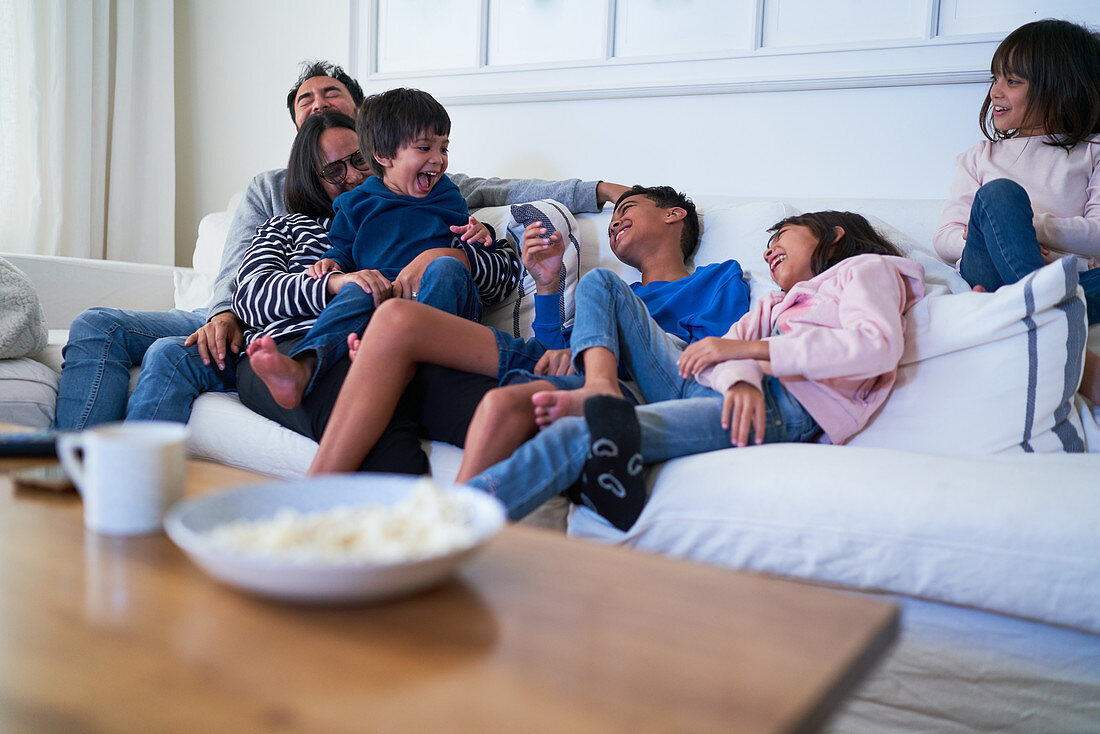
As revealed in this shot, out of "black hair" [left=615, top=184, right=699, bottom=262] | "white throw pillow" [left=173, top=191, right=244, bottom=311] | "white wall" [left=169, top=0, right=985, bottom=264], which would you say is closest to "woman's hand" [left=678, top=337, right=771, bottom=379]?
"black hair" [left=615, top=184, right=699, bottom=262]

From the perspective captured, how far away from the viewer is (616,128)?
2385mm

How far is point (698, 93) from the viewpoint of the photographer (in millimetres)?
2236

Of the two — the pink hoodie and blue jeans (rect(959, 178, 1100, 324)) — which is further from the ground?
blue jeans (rect(959, 178, 1100, 324))

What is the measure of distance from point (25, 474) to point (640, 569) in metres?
0.62

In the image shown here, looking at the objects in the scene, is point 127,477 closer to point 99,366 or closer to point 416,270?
point 416,270

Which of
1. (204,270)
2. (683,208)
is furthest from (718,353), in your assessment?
(204,270)

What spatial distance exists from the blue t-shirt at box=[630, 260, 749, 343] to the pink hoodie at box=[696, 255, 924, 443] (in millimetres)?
183

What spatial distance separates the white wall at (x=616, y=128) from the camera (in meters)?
2.02

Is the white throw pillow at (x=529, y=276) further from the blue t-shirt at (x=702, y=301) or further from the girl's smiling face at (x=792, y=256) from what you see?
the girl's smiling face at (x=792, y=256)

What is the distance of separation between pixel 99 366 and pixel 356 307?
2.01ft

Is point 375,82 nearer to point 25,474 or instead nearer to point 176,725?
point 25,474

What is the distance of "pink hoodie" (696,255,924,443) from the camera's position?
1302mm

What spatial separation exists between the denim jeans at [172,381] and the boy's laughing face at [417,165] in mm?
535

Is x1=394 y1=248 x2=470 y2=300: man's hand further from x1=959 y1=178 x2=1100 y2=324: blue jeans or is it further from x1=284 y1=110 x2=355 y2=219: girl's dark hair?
x1=959 y1=178 x2=1100 y2=324: blue jeans
